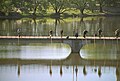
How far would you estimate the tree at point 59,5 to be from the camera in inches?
4085

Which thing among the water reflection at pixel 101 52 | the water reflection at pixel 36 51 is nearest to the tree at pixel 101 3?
the water reflection at pixel 36 51

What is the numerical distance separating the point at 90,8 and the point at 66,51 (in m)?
63.9

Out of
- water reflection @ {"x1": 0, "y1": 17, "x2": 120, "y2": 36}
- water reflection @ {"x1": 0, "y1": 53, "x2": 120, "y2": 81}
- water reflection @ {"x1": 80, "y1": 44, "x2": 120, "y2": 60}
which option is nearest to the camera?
water reflection @ {"x1": 0, "y1": 53, "x2": 120, "y2": 81}

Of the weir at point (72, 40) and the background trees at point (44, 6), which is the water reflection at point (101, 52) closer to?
the weir at point (72, 40)

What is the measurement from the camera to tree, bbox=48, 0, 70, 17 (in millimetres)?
103750

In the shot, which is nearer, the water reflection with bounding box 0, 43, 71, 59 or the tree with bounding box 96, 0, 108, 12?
the water reflection with bounding box 0, 43, 71, 59

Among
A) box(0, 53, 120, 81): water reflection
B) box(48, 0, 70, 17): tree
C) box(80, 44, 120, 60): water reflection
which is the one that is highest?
box(48, 0, 70, 17): tree

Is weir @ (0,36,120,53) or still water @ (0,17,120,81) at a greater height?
weir @ (0,36,120,53)

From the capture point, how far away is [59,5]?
4097 inches

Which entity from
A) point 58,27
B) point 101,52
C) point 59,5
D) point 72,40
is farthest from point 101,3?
point 72,40

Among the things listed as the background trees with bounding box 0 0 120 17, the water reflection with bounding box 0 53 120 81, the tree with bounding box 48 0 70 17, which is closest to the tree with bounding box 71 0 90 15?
the background trees with bounding box 0 0 120 17

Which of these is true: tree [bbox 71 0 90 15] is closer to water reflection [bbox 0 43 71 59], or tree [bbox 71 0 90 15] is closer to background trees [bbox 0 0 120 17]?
background trees [bbox 0 0 120 17]

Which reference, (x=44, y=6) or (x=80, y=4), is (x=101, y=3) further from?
(x=44, y=6)

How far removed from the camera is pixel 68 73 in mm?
35094
